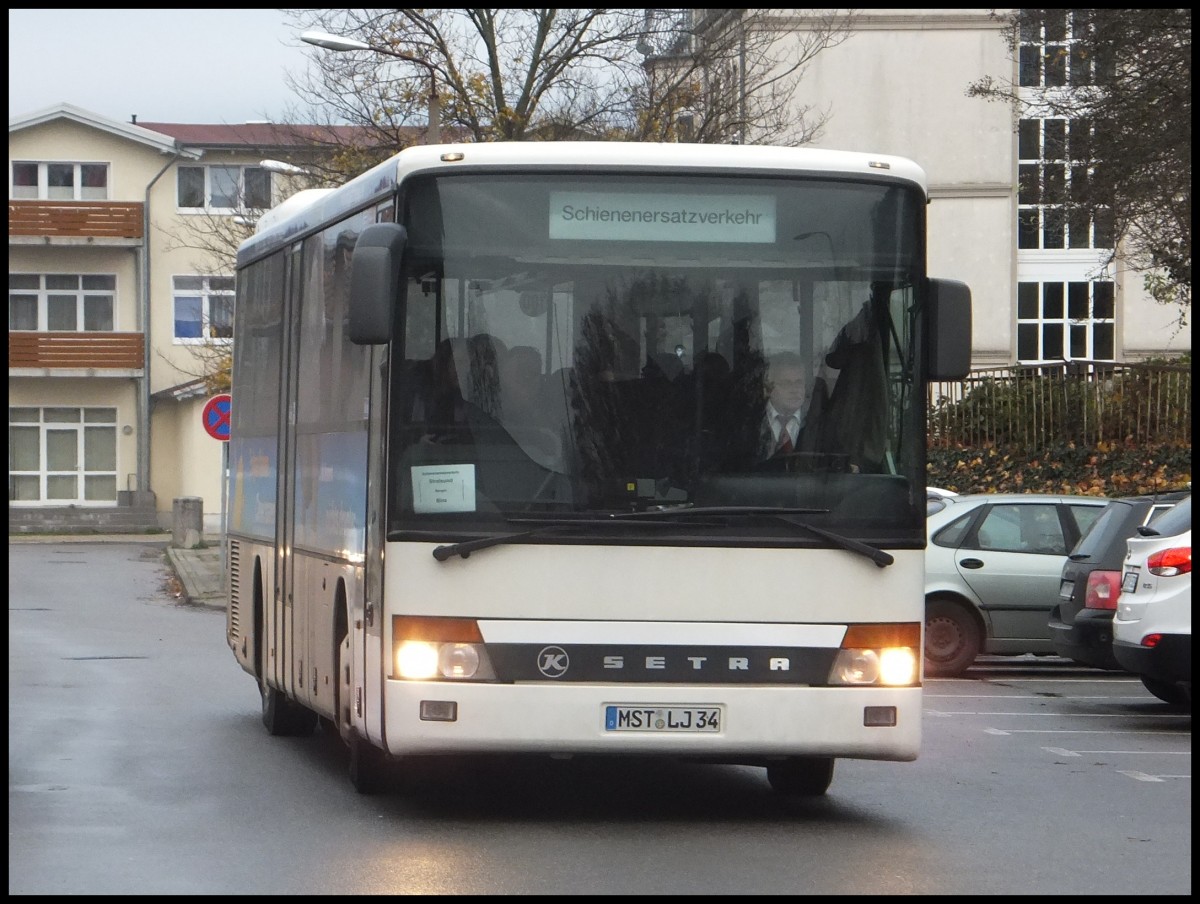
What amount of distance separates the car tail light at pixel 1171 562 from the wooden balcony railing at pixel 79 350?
159ft

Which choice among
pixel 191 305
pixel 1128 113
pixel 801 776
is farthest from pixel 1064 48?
pixel 191 305

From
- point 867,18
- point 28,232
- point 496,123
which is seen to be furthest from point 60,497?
point 496,123

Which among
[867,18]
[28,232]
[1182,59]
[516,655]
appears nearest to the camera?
[516,655]

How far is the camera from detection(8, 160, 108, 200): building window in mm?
60281

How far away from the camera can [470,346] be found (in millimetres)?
9492

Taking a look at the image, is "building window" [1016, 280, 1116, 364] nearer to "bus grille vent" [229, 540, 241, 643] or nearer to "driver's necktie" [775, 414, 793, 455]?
"bus grille vent" [229, 540, 241, 643]

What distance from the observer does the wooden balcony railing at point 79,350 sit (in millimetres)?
59500

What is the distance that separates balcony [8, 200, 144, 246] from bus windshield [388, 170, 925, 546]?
170 ft

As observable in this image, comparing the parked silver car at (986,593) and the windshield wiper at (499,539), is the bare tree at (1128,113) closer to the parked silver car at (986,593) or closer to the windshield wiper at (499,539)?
the parked silver car at (986,593)

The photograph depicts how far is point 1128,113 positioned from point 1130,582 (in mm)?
9192

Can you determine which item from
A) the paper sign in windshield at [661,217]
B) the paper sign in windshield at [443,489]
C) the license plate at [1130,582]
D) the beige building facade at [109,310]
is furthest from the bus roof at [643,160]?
the beige building facade at [109,310]

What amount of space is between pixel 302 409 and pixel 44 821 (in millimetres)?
3350

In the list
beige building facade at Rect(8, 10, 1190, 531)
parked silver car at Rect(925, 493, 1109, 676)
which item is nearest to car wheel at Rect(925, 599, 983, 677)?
parked silver car at Rect(925, 493, 1109, 676)

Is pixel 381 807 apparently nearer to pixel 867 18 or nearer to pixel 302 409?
pixel 302 409
